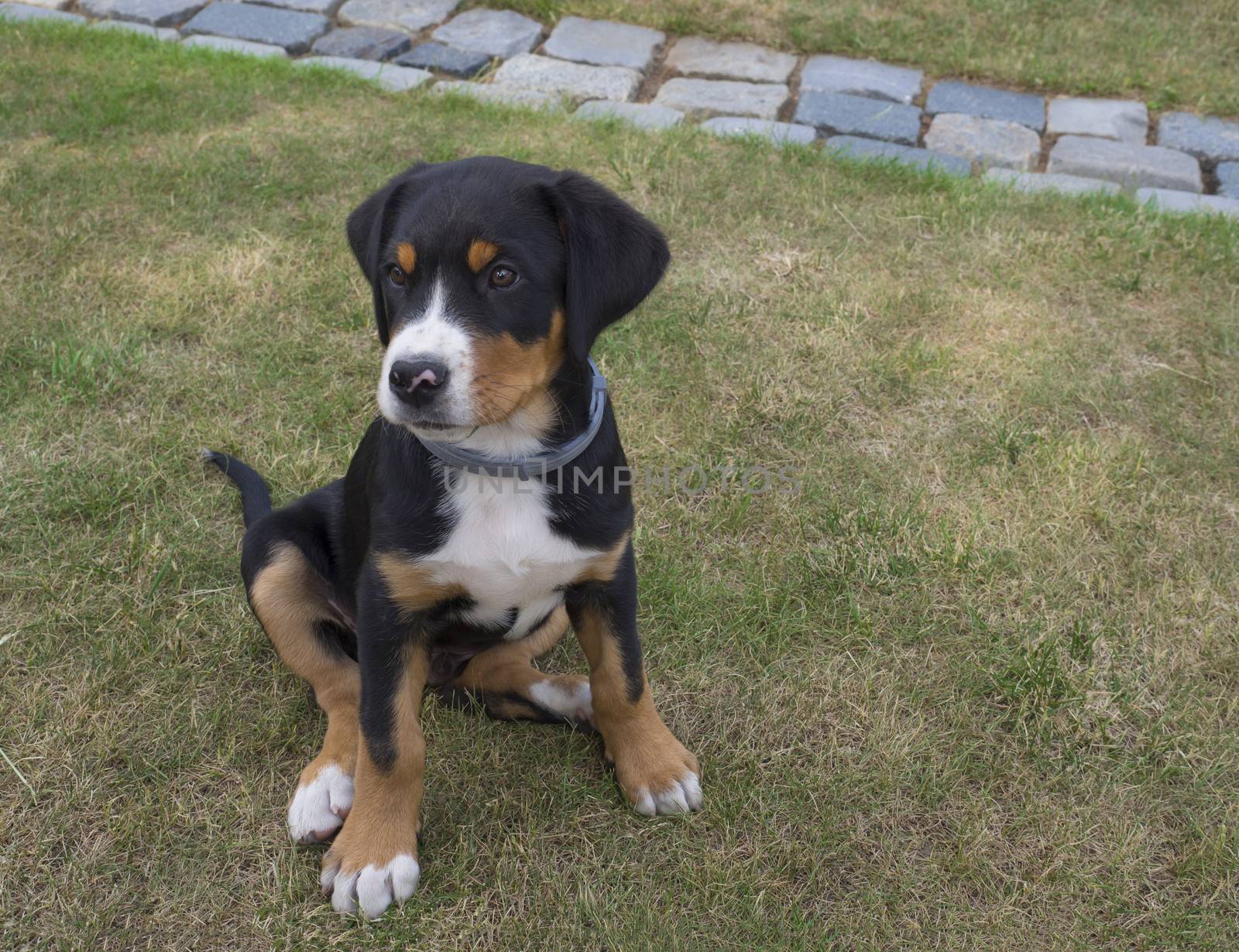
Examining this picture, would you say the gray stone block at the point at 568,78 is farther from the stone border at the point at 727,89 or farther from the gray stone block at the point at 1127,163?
the gray stone block at the point at 1127,163

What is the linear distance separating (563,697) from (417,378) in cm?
110

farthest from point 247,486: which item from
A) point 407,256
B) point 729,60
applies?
point 729,60

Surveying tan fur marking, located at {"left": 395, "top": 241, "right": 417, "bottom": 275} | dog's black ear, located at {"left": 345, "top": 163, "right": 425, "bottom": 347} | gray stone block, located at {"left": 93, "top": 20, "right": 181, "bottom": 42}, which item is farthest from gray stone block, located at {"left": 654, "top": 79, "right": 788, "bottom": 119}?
tan fur marking, located at {"left": 395, "top": 241, "right": 417, "bottom": 275}

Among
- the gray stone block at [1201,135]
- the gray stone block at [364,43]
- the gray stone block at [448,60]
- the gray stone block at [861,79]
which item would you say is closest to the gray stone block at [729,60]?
the gray stone block at [861,79]

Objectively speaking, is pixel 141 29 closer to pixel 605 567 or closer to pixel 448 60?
pixel 448 60

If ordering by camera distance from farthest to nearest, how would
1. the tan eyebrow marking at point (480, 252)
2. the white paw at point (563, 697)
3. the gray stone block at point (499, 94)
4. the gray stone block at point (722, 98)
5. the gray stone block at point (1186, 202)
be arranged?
the gray stone block at point (722, 98)
the gray stone block at point (499, 94)
the gray stone block at point (1186, 202)
the white paw at point (563, 697)
the tan eyebrow marking at point (480, 252)

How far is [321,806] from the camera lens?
259 centimetres

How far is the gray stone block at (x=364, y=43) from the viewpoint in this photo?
6348 mm

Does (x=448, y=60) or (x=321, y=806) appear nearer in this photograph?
(x=321, y=806)

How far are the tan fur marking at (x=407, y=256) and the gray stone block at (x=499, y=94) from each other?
12.3 ft

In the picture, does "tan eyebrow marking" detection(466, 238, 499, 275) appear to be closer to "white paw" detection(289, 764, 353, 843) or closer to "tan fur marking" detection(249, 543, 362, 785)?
"tan fur marking" detection(249, 543, 362, 785)

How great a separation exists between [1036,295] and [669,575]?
7.81ft

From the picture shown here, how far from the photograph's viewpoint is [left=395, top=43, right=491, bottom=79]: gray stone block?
6.23 m

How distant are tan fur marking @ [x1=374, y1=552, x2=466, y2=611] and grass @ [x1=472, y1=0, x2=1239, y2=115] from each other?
205 inches
